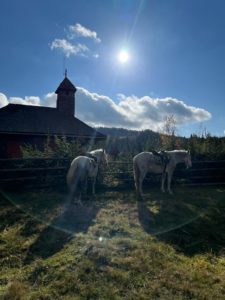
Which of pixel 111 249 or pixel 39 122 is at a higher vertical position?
pixel 39 122

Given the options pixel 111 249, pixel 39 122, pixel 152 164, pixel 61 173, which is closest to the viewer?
pixel 111 249

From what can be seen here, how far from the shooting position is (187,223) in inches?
327

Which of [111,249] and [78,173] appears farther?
[78,173]

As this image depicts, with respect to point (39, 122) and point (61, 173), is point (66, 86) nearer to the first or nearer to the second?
point (39, 122)

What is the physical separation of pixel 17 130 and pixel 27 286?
16.5 m

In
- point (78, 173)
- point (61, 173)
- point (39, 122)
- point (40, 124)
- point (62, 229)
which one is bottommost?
point (62, 229)

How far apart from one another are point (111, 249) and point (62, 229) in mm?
1750

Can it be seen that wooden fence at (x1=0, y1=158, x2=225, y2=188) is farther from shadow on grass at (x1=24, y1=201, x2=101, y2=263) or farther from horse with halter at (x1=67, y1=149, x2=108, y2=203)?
shadow on grass at (x1=24, y1=201, x2=101, y2=263)

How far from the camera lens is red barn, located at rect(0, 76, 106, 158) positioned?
20266 millimetres

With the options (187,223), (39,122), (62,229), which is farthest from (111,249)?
(39,122)

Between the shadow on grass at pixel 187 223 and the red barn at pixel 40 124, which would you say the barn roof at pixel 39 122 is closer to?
the red barn at pixel 40 124

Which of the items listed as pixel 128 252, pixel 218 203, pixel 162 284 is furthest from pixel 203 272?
pixel 218 203

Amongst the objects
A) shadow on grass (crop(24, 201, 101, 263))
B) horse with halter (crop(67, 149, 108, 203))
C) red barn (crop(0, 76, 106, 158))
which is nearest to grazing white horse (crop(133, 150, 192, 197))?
horse with halter (crop(67, 149, 108, 203))

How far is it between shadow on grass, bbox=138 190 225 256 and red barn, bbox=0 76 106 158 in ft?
35.3
